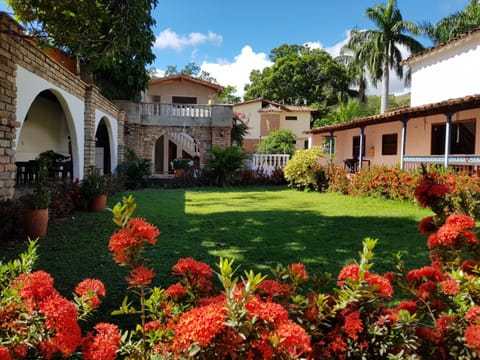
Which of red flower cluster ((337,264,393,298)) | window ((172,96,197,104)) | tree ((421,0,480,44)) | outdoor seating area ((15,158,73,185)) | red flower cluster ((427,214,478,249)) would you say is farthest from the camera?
window ((172,96,197,104))

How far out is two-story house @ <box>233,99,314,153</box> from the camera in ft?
114

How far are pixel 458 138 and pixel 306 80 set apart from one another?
31.2 meters

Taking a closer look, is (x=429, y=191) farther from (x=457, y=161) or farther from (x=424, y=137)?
(x=424, y=137)

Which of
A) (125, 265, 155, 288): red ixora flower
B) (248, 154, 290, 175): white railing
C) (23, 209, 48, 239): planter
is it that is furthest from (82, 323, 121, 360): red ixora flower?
(248, 154, 290, 175): white railing

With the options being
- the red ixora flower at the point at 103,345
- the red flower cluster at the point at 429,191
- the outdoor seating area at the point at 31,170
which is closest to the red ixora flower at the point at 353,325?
the red ixora flower at the point at 103,345

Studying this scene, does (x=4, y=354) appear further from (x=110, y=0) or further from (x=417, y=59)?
(x=417, y=59)

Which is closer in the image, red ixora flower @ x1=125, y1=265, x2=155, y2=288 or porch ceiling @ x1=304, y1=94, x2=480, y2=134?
red ixora flower @ x1=125, y1=265, x2=155, y2=288

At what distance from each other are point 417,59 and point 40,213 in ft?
55.0

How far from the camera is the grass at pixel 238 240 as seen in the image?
4.30 metres

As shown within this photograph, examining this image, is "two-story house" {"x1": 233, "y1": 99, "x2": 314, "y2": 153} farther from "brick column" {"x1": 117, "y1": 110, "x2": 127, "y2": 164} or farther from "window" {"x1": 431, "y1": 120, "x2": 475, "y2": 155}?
"window" {"x1": 431, "y1": 120, "x2": 475, "y2": 155}

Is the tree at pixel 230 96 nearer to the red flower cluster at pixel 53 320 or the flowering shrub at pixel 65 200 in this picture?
the flowering shrub at pixel 65 200

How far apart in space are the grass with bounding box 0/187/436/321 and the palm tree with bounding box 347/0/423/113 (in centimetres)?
2182

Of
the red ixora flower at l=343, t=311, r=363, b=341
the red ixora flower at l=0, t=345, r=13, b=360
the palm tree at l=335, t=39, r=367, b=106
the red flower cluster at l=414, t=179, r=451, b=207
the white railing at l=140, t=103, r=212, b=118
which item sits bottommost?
the red ixora flower at l=343, t=311, r=363, b=341

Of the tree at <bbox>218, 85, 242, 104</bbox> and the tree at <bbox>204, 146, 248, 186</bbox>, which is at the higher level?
the tree at <bbox>218, 85, 242, 104</bbox>
